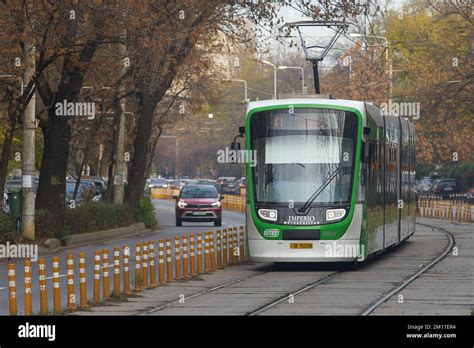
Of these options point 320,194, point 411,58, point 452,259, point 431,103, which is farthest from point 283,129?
point 411,58

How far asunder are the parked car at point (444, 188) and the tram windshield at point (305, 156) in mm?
58055

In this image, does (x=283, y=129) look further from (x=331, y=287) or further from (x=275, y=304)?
(x=275, y=304)

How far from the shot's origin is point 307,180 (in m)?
26.0

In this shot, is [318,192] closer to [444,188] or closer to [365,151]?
[365,151]

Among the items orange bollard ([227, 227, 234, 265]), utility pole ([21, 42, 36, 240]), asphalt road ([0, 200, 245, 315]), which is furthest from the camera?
utility pole ([21, 42, 36, 240])

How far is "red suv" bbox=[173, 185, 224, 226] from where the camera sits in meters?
53.1

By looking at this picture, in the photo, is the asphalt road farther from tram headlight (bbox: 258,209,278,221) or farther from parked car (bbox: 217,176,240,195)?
parked car (bbox: 217,176,240,195)

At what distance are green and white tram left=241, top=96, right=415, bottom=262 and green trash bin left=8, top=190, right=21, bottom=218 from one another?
10127mm

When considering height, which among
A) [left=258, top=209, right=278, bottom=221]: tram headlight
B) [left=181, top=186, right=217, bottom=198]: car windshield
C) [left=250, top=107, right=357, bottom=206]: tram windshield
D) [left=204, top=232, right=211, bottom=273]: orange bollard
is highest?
[left=250, top=107, right=357, bottom=206]: tram windshield

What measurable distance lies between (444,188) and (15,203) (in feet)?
180

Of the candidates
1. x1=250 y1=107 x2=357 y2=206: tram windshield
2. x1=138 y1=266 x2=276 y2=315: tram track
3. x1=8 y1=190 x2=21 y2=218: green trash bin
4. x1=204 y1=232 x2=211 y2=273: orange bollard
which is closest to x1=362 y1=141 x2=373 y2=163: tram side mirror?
x1=250 y1=107 x2=357 y2=206: tram windshield

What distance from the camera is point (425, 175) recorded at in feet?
338
